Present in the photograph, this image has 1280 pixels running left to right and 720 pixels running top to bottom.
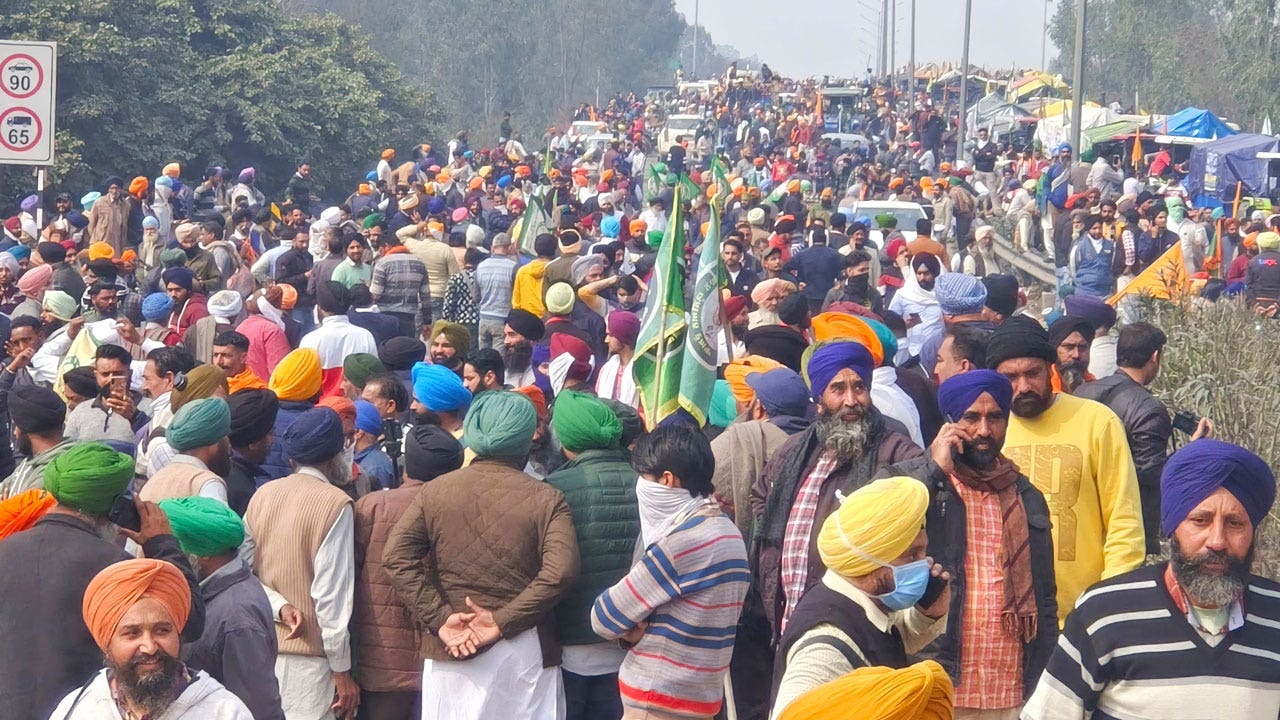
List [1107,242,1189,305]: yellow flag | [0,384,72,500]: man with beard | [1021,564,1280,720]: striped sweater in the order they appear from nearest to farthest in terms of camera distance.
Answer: [1021,564,1280,720]: striped sweater < [0,384,72,500]: man with beard < [1107,242,1189,305]: yellow flag

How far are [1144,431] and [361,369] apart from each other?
12.0 ft

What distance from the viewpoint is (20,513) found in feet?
17.1

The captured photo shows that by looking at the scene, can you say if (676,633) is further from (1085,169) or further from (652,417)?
(1085,169)

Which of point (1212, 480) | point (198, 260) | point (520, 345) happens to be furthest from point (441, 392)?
point (198, 260)

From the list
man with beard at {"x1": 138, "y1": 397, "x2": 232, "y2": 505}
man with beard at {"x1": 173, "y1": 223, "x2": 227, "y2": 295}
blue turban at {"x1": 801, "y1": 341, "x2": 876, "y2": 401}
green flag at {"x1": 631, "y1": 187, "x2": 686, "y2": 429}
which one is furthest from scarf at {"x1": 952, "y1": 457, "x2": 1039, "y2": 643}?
man with beard at {"x1": 173, "y1": 223, "x2": 227, "y2": 295}

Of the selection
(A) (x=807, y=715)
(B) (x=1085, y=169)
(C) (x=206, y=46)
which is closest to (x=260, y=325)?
(A) (x=807, y=715)

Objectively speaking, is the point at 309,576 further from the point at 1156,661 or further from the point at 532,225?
the point at 532,225

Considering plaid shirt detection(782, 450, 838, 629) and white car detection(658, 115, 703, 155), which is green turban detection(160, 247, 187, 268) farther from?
white car detection(658, 115, 703, 155)

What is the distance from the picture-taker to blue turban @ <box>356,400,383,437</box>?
750 centimetres

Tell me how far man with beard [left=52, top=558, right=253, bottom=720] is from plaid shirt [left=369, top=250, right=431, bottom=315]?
869 centimetres

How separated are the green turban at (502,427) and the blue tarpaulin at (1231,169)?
29.2 m

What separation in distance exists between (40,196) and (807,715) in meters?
11.6

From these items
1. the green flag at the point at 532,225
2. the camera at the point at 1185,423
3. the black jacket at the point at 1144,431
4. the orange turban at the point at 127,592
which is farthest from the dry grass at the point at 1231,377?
the green flag at the point at 532,225

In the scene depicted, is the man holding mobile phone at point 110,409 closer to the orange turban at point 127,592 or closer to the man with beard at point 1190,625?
the orange turban at point 127,592
